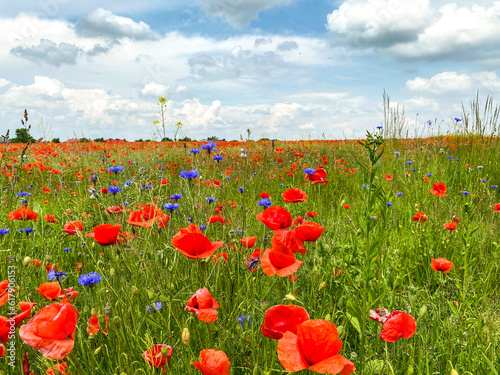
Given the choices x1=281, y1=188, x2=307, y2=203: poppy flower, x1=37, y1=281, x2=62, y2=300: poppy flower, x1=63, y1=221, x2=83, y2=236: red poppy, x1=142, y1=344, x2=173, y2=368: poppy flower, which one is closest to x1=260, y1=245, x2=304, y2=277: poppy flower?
x1=142, y1=344, x2=173, y2=368: poppy flower

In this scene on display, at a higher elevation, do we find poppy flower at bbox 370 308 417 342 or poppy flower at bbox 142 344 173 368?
poppy flower at bbox 370 308 417 342

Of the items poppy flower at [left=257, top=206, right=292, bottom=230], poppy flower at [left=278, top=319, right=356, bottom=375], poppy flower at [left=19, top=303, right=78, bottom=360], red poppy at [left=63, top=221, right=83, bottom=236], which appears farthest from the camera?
red poppy at [left=63, top=221, right=83, bottom=236]

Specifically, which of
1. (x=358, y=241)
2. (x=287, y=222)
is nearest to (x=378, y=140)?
(x=287, y=222)

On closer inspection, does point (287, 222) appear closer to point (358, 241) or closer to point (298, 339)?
point (298, 339)

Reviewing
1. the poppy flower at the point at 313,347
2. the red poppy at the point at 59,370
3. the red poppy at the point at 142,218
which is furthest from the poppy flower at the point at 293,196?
the red poppy at the point at 59,370

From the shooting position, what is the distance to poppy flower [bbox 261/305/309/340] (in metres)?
0.78

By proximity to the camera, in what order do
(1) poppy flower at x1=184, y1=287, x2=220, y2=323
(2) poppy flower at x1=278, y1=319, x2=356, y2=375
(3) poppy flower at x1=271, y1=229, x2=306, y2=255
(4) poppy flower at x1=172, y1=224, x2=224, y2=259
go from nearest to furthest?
(2) poppy flower at x1=278, y1=319, x2=356, y2=375 → (1) poppy flower at x1=184, y1=287, x2=220, y2=323 → (4) poppy flower at x1=172, y1=224, x2=224, y2=259 → (3) poppy flower at x1=271, y1=229, x2=306, y2=255

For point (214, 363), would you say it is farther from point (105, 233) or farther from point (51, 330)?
point (105, 233)

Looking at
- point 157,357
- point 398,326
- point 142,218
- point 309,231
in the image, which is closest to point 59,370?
point 157,357

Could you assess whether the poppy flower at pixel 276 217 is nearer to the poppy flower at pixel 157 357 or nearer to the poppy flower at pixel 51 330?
the poppy flower at pixel 157 357

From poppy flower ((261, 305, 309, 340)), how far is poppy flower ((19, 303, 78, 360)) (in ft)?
1.47

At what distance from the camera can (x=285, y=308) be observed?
0.79m

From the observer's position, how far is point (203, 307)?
3.11 ft

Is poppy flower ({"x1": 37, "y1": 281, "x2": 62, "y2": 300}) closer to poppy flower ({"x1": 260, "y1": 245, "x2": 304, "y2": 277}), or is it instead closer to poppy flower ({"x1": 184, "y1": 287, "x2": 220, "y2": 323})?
poppy flower ({"x1": 184, "y1": 287, "x2": 220, "y2": 323})
